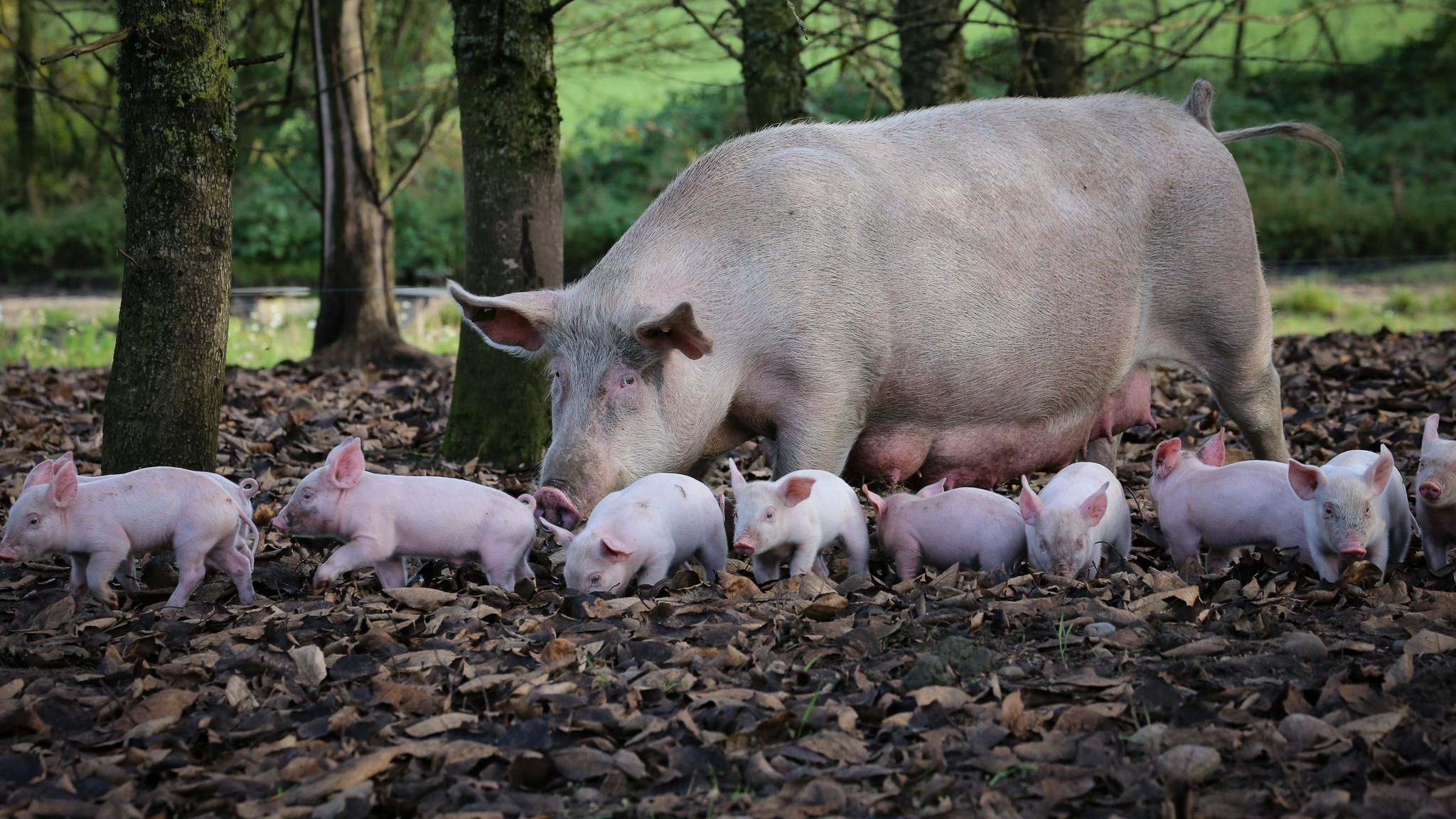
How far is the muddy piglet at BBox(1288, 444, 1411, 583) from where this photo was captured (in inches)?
134

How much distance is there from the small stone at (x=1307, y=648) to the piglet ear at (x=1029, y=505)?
0.90 metres

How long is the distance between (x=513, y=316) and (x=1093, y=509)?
2.14 meters

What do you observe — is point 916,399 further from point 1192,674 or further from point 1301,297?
point 1301,297

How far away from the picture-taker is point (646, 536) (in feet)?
11.8

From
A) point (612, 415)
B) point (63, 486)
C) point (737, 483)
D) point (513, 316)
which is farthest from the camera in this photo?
point (513, 316)

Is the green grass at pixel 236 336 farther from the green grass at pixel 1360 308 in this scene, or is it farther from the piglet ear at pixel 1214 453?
the green grass at pixel 1360 308

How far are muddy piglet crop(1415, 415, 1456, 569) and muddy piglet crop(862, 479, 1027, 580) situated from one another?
1.17 meters

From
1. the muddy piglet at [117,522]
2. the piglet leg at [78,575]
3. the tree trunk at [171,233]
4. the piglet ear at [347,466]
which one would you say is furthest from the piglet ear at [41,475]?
the piglet ear at [347,466]

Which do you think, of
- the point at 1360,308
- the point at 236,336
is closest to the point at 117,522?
the point at 236,336

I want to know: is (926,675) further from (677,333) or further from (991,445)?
(991,445)

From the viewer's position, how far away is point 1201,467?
3938mm

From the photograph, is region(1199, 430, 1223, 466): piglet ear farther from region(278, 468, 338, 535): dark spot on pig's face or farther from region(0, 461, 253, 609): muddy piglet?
region(0, 461, 253, 609): muddy piglet

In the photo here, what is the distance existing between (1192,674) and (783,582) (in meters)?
1.23

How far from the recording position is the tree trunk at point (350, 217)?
889cm
